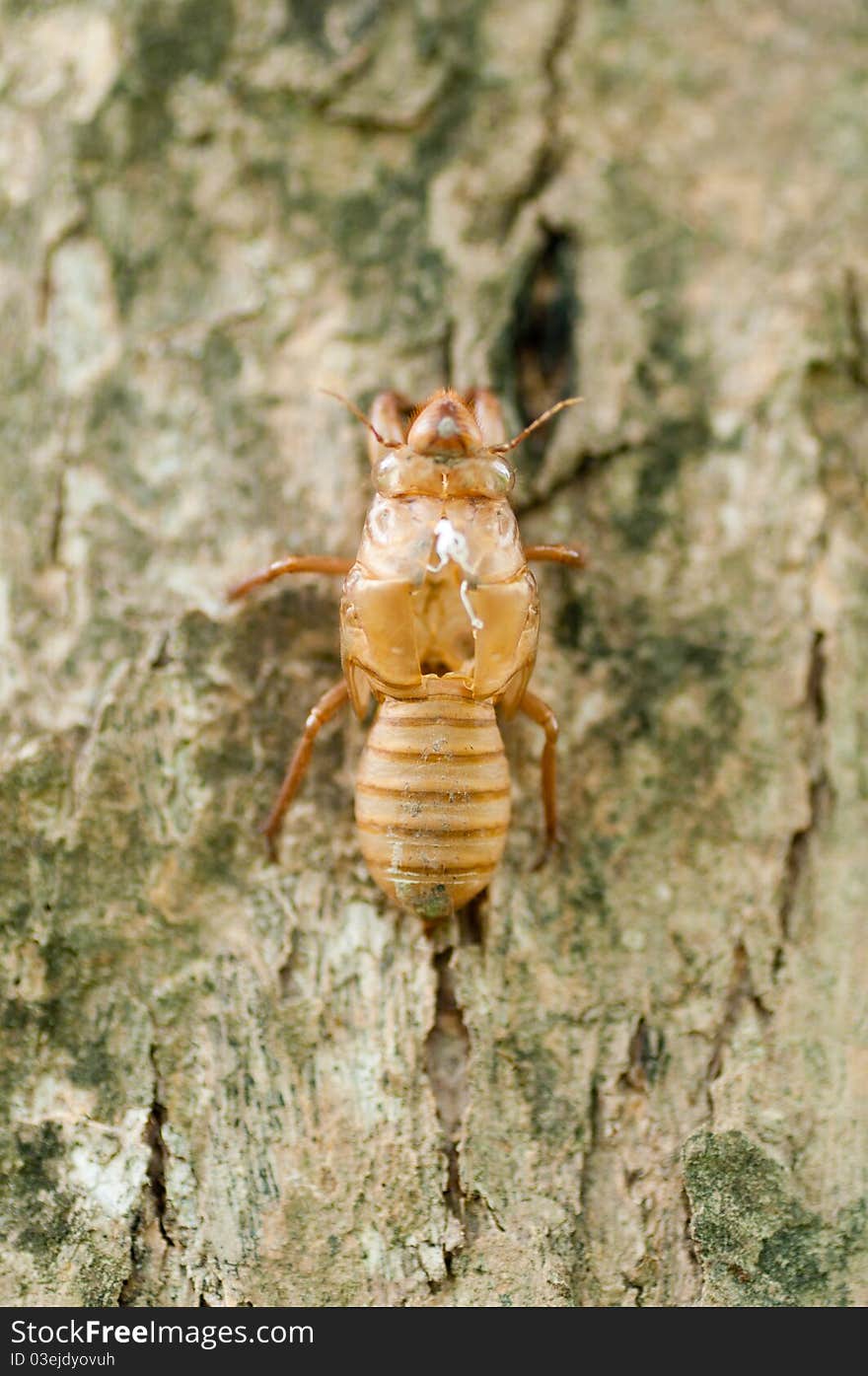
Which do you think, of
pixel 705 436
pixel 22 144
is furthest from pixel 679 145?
pixel 22 144

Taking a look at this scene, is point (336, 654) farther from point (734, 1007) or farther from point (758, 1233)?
point (758, 1233)

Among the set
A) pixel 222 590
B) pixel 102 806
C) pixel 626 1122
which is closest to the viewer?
pixel 626 1122

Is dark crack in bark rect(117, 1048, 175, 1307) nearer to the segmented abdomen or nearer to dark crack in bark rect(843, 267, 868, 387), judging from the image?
the segmented abdomen

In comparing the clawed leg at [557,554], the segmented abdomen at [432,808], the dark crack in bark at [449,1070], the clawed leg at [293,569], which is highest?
the clawed leg at [557,554]

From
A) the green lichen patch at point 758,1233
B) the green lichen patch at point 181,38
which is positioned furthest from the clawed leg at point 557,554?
the green lichen patch at point 181,38

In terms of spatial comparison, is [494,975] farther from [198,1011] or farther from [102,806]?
[102,806]

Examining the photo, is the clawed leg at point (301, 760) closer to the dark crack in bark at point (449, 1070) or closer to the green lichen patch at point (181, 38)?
the dark crack in bark at point (449, 1070)
